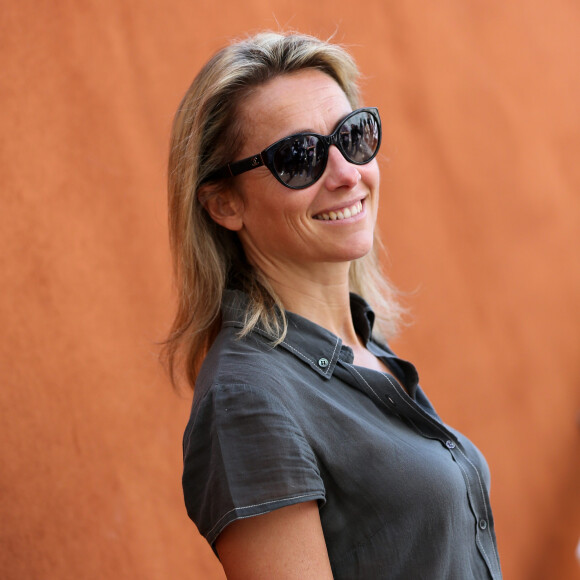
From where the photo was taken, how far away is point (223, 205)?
1783mm

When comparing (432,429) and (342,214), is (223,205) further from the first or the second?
(432,429)

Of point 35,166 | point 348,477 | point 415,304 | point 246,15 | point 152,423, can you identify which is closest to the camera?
point 348,477

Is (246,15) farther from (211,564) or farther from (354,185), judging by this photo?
(211,564)

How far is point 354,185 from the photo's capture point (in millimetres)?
1712

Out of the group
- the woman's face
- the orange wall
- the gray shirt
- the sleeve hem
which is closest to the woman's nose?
the woman's face

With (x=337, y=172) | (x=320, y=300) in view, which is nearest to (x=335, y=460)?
(x=320, y=300)

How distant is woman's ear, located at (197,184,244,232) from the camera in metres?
1.76

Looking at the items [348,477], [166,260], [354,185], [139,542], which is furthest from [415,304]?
[348,477]

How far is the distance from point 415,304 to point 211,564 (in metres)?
1.34

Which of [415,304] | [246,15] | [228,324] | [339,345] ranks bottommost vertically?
[415,304]

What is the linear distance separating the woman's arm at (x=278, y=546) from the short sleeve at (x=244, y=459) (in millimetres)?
29

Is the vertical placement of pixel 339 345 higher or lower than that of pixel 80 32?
lower

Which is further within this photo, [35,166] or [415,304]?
[415,304]

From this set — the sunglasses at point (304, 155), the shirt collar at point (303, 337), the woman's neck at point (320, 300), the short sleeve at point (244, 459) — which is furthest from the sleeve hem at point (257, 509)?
the sunglasses at point (304, 155)
